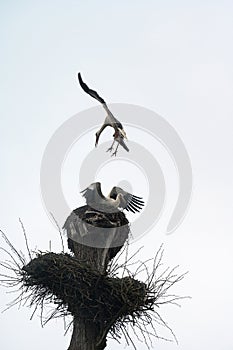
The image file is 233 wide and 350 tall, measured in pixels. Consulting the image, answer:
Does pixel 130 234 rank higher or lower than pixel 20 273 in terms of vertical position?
higher

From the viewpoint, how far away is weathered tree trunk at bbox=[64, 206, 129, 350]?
19.6 ft

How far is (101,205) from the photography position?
664 cm

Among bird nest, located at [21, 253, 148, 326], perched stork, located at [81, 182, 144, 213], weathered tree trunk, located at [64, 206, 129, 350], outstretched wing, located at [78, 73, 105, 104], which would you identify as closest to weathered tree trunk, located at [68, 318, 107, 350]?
weathered tree trunk, located at [64, 206, 129, 350]

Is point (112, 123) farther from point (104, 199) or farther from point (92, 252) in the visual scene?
point (92, 252)

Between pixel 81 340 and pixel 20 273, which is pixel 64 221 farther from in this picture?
A: pixel 81 340

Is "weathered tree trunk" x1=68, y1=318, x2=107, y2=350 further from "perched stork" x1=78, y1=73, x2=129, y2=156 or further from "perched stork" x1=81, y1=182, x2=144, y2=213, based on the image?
"perched stork" x1=78, y1=73, x2=129, y2=156

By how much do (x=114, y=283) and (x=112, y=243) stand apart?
2.69 feet

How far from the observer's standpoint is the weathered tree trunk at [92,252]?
5973 millimetres

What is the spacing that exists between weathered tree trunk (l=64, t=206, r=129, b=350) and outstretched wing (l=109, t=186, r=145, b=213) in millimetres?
176

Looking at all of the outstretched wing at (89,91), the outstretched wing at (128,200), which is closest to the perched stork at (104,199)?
the outstretched wing at (128,200)

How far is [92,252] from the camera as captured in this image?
644 cm

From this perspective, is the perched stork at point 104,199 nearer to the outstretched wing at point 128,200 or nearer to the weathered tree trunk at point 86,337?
the outstretched wing at point 128,200

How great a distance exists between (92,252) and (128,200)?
874 mm

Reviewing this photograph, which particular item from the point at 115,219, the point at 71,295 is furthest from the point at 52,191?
the point at 71,295
